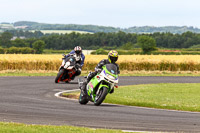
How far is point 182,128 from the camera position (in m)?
11.2

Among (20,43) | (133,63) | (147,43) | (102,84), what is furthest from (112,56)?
(147,43)

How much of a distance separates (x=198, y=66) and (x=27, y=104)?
31362 millimetres

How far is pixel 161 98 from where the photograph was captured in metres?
18.4

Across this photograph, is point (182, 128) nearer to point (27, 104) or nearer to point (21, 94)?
point (27, 104)

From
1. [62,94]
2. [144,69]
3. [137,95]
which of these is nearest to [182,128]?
[137,95]

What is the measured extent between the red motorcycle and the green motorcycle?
916 cm

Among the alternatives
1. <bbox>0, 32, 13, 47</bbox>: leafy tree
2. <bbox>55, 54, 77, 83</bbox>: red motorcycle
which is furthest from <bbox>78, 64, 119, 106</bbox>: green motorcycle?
<bbox>0, 32, 13, 47</bbox>: leafy tree

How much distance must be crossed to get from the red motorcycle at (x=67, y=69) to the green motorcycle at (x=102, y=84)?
9.16 metres

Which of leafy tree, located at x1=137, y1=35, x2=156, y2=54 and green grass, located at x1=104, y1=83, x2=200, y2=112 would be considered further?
leafy tree, located at x1=137, y1=35, x2=156, y2=54

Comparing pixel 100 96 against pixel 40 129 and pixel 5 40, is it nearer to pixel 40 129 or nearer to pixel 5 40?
pixel 40 129

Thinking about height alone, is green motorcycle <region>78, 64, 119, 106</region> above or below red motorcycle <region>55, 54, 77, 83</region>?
above

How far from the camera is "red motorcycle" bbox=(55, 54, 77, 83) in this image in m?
25.5

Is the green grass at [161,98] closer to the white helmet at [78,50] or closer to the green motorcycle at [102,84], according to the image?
the green motorcycle at [102,84]

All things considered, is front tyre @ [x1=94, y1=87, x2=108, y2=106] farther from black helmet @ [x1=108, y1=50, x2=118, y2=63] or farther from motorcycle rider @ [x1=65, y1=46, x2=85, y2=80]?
motorcycle rider @ [x1=65, y1=46, x2=85, y2=80]
